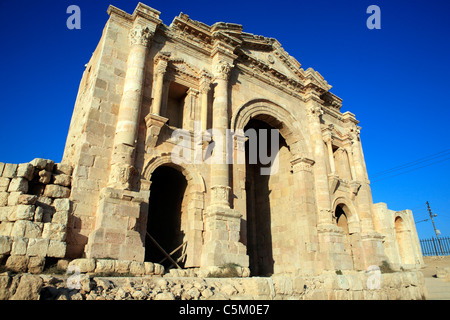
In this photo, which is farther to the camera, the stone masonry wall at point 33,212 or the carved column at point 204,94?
the carved column at point 204,94

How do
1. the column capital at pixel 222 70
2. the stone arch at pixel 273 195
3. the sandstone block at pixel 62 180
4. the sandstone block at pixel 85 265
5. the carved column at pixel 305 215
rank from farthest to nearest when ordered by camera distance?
the stone arch at pixel 273 195, the carved column at pixel 305 215, the column capital at pixel 222 70, the sandstone block at pixel 62 180, the sandstone block at pixel 85 265

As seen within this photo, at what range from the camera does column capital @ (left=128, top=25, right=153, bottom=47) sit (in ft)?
34.8

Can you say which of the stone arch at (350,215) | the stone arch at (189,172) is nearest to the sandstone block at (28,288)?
the stone arch at (189,172)

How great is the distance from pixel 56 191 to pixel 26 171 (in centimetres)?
87

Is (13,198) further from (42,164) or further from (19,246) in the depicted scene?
(19,246)

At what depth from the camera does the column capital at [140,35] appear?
1060cm

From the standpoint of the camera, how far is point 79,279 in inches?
191

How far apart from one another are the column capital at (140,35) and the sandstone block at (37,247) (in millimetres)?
6912

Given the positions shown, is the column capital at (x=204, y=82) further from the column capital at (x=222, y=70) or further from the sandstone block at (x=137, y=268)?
the sandstone block at (x=137, y=268)

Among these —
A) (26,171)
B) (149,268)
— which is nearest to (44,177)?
(26,171)

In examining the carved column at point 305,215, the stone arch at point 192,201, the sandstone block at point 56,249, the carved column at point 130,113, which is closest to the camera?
the sandstone block at point 56,249

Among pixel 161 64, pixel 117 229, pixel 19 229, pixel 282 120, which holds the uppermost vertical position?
pixel 282 120

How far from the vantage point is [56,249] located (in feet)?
23.8
